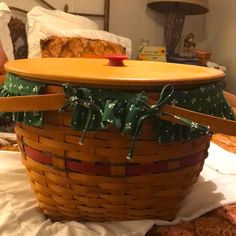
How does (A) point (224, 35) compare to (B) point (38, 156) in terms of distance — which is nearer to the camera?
(B) point (38, 156)

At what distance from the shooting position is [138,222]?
20.5 inches

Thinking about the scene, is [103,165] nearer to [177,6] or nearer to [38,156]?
[38,156]

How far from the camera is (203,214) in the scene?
0.58m

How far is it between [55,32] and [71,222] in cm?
107

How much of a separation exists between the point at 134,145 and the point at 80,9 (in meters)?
1.69

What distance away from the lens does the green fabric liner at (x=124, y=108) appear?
1.26 ft

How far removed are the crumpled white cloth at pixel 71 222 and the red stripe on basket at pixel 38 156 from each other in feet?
0.43

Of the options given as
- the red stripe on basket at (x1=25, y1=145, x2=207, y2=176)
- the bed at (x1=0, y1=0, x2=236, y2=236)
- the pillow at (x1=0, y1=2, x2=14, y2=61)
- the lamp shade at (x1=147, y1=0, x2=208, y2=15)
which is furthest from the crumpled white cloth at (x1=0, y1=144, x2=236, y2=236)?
the lamp shade at (x1=147, y1=0, x2=208, y2=15)

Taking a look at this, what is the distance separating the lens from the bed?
1.71ft

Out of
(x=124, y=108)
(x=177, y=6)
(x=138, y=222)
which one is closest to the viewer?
(x=124, y=108)

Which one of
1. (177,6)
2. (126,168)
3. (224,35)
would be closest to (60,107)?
(126,168)

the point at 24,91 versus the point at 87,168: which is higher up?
the point at 24,91

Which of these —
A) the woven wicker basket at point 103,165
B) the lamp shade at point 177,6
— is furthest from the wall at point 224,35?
the woven wicker basket at point 103,165

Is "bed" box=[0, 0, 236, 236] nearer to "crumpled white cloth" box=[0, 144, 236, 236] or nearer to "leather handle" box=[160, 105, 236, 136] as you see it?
"crumpled white cloth" box=[0, 144, 236, 236]
